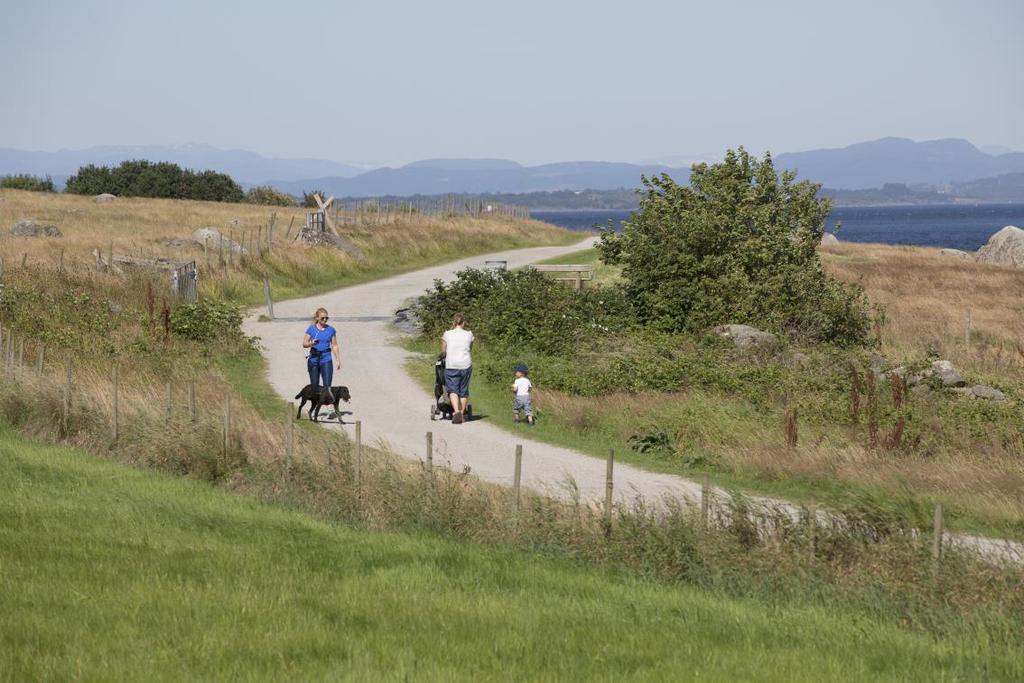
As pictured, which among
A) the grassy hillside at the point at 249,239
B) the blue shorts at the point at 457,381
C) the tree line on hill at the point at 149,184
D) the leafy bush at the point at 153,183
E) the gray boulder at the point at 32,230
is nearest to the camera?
the blue shorts at the point at 457,381

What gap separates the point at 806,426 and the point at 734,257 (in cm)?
1412

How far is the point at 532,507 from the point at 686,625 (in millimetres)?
4301

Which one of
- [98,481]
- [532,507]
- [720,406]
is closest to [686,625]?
[532,507]

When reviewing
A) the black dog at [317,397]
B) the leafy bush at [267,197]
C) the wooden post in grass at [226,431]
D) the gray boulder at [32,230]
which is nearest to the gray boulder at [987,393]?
the black dog at [317,397]

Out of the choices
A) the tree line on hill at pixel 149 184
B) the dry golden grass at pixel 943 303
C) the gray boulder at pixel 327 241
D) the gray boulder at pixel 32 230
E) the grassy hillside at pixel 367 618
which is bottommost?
the dry golden grass at pixel 943 303

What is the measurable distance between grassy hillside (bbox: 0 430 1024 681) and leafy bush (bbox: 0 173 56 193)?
88.6 meters

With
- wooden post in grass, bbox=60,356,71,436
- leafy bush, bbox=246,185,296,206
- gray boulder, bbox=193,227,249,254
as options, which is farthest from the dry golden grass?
leafy bush, bbox=246,185,296,206

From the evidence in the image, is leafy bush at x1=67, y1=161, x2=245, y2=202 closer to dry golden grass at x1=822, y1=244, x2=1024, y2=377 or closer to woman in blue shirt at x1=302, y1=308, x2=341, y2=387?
dry golden grass at x1=822, y1=244, x2=1024, y2=377

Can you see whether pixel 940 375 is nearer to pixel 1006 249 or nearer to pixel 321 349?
pixel 321 349

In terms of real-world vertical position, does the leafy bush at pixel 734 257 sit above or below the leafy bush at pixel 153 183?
below

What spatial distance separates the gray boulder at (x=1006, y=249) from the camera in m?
71.2

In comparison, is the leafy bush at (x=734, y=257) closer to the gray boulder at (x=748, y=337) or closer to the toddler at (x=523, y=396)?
the gray boulder at (x=748, y=337)

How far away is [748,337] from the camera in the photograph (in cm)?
3083

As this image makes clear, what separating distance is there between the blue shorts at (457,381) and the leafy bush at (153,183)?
79.3 metres
